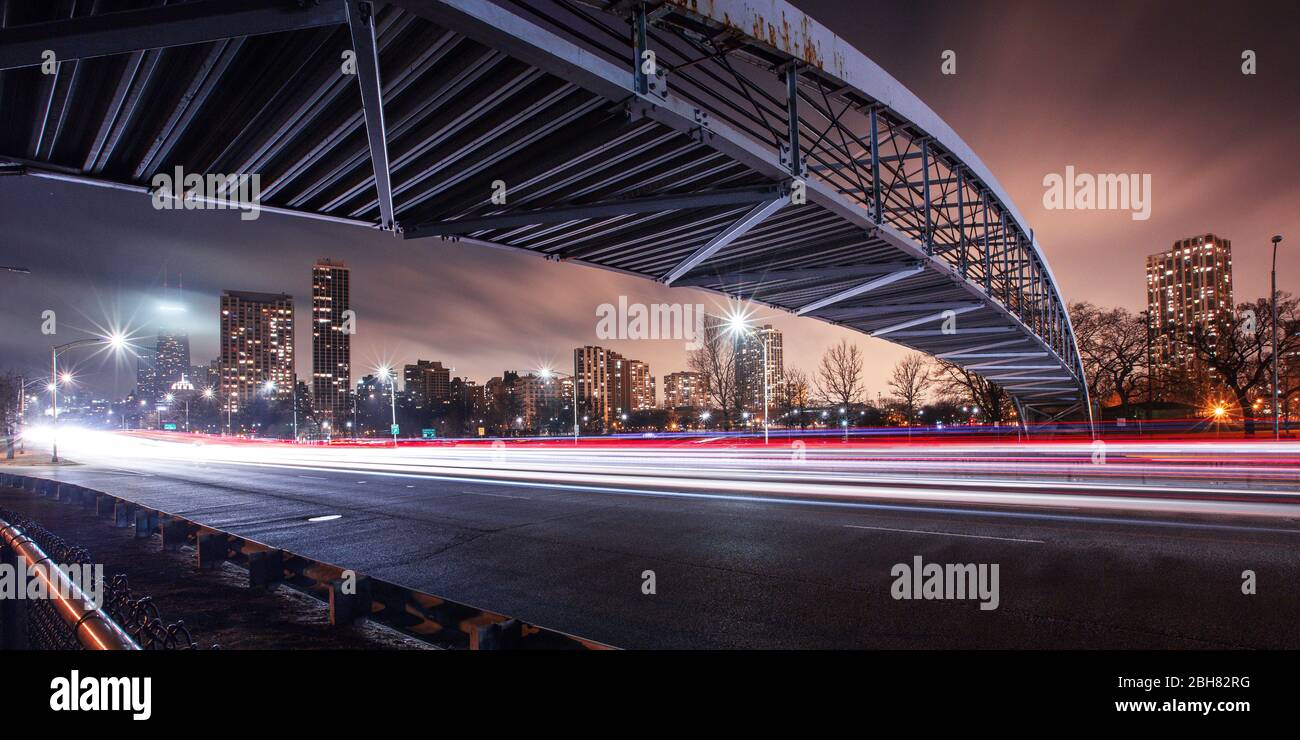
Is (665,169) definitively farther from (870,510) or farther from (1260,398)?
(1260,398)

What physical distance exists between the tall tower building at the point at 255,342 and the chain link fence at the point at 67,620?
169 meters

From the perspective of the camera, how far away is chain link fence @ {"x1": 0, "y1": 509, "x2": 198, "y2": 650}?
12.7 feet

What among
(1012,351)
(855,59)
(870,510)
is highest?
(855,59)

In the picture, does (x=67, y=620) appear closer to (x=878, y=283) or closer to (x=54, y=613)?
(x=54, y=613)

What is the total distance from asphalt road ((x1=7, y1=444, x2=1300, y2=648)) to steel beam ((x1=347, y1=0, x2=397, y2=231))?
18.0ft

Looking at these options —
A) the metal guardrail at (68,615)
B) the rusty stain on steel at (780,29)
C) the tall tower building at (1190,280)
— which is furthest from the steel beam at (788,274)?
the tall tower building at (1190,280)

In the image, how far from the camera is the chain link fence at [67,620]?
386cm

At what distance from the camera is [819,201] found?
410 inches

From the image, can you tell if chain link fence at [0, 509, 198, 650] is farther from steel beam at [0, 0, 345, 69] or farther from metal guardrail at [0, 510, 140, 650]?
steel beam at [0, 0, 345, 69]

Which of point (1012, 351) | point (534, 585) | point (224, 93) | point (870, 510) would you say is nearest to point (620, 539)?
point (534, 585)

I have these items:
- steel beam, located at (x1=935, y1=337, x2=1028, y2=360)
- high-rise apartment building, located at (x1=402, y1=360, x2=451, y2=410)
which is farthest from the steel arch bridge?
high-rise apartment building, located at (x1=402, y1=360, x2=451, y2=410)

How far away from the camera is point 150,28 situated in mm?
4902

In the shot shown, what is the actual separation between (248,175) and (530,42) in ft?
16.8

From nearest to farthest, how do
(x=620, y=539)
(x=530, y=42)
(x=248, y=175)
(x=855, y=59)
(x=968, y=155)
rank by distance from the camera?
(x=530, y=42) → (x=248, y=175) → (x=620, y=539) → (x=855, y=59) → (x=968, y=155)
